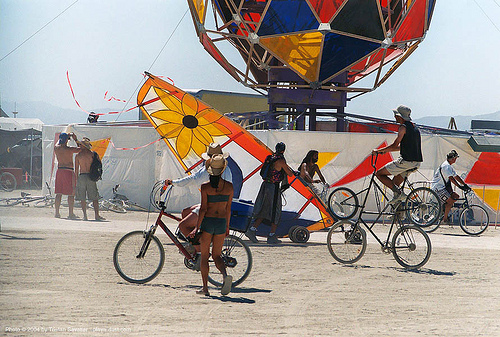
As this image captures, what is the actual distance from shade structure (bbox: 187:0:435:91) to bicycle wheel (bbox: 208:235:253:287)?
11622 millimetres

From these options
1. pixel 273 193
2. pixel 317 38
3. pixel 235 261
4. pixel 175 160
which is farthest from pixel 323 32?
pixel 235 261

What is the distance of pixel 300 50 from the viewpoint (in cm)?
1953

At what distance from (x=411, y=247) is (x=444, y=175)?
5.72m

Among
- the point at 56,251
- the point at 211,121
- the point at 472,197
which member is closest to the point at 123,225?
the point at 211,121

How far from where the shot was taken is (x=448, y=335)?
602cm

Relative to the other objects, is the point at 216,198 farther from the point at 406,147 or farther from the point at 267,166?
the point at 267,166

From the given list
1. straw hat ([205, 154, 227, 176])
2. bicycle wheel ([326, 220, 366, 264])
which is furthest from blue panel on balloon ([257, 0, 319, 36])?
straw hat ([205, 154, 227, 176])

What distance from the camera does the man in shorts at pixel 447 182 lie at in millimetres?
14573

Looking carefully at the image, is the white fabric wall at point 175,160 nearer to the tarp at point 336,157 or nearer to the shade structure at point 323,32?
the tarp at point 336,157

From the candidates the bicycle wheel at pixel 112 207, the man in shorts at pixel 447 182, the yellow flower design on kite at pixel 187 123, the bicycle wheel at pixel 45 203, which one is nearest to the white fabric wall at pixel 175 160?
the bicycle wheel at pixel 45 203

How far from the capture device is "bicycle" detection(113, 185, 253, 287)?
302 inches

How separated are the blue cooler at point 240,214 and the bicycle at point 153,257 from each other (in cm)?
226

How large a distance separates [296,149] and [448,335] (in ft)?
36.2

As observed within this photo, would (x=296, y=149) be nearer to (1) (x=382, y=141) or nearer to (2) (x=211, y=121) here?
(1) (x=382, y=141)
